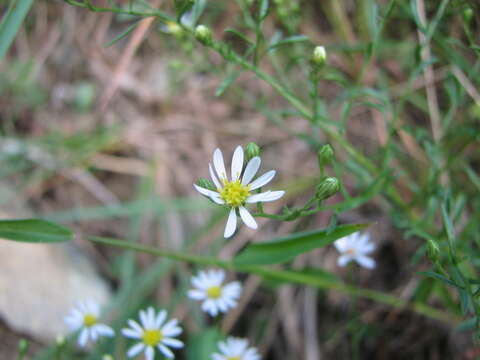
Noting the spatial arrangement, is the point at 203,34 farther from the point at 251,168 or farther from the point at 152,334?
the point at 152,334

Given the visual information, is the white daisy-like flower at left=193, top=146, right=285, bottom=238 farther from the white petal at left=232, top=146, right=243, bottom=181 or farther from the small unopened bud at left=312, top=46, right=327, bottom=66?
the small unopened bud at left=312, top=46, right=327, bottom=66

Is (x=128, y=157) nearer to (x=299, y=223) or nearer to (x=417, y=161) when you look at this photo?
(x=299, y=223)

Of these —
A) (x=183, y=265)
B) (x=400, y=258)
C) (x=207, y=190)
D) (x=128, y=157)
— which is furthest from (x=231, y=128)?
(x=207, y=190)

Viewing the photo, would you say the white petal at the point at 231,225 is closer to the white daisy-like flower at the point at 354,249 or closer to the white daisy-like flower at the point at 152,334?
the white daisy-like flower at the point at 152,334

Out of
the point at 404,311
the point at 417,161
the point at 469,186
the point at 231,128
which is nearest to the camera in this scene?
the point at 404,311

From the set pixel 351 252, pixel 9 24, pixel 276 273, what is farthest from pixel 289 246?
pixel 9 24

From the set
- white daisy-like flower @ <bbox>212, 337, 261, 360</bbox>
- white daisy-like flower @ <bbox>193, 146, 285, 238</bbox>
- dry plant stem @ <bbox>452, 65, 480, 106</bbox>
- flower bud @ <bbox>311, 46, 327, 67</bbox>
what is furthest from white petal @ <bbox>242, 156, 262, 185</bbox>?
dry plant stem @ <bbox>452, 65, 480, 106</bbox>
